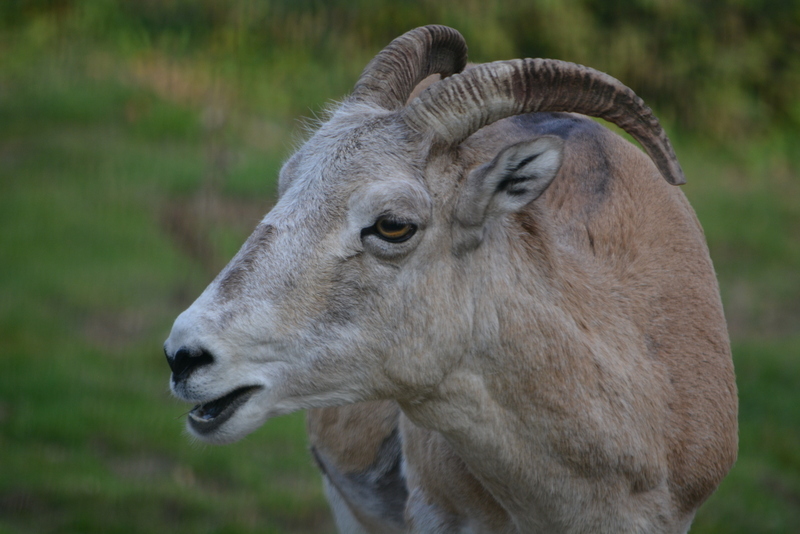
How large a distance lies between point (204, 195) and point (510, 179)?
267 inches

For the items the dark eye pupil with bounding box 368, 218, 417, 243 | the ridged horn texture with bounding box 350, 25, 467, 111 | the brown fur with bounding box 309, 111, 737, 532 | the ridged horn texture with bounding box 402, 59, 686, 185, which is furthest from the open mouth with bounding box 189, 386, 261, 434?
the ridged horn texture with bounding box 350, 25, 467, 111

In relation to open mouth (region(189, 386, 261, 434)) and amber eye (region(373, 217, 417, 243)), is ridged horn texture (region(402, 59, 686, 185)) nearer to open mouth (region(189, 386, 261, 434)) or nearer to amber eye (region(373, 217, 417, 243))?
amber eye (region(373, 217, 417, 243))

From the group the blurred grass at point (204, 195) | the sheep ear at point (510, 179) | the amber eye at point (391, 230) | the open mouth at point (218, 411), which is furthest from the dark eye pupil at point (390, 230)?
the blurred grass at point (204, 195)

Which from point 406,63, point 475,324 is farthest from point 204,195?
point 475,324

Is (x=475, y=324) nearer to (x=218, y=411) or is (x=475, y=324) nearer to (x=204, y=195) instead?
(x=218, y=411)

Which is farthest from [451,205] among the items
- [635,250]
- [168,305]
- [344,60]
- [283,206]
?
[344,60]

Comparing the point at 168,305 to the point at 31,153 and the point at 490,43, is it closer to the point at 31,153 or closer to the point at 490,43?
the point at 31,153

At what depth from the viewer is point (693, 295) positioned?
3994 millimetres

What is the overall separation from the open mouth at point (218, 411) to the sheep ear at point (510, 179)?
3.32 ft

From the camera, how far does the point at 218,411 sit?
322 centimetres

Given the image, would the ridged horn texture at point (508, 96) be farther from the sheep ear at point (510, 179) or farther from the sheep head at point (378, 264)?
the sheep ear at point (510, 179)

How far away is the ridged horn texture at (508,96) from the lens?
3301mm

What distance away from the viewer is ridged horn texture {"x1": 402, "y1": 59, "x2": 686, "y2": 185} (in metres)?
3.30

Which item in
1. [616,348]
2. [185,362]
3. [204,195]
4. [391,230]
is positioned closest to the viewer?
[185,362]
